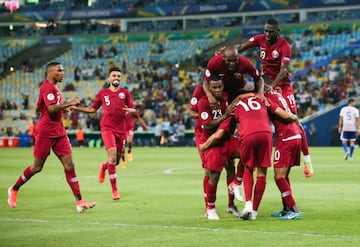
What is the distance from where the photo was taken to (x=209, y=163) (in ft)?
44.0

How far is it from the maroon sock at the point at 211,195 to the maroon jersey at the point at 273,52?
3209 mm

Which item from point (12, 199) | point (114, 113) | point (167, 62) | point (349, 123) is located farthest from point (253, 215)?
point (167, 62)

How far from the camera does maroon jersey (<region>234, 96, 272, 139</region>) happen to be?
12781 mm

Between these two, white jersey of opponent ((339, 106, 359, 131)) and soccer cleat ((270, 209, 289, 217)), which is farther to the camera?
white jersey of opponent ((339, 106, 359, 131))

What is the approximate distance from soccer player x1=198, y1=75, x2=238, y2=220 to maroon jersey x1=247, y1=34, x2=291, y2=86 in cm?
247

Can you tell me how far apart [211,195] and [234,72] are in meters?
1.93

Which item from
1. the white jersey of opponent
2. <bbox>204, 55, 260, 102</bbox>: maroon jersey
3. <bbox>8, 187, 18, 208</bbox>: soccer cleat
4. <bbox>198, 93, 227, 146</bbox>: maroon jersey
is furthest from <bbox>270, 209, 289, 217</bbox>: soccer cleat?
the white jersey of opponent

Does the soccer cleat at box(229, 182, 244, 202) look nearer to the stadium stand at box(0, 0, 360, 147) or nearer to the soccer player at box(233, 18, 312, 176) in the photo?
the soccer player at box(233, 18, 312, 176)

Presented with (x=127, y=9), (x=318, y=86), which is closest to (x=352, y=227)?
(x=318, y=86)

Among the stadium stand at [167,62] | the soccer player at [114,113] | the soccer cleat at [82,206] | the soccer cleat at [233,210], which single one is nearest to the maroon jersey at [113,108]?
the soccer player at [114,113]

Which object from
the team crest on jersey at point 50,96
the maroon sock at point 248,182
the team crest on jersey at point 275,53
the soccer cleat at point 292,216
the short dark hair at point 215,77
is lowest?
the soccer cleat at point 292,216

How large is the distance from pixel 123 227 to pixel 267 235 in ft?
7.50

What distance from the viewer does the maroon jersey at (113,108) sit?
62.5 ft

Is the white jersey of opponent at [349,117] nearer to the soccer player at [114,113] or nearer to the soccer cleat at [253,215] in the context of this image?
the soccer player at [114,113]
